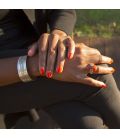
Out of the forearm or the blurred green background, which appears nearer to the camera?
the forearm

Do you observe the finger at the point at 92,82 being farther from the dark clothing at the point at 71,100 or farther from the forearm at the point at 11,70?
the forearm at the point at 11,70

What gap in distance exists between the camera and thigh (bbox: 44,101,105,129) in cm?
125

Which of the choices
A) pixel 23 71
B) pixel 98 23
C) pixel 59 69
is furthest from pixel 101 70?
pixel 98 23

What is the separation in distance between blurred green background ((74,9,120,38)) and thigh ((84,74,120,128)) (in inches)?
97.2

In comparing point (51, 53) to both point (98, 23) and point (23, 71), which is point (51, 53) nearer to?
point (23, 71)

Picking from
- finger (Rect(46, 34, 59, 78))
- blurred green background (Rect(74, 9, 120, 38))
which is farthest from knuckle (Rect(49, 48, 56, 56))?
blurred green background (Rect(74, 9, 120, 38))

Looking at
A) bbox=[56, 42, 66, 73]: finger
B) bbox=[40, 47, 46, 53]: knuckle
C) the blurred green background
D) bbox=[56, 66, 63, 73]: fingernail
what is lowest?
the blurred green background

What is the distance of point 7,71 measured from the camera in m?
1.28

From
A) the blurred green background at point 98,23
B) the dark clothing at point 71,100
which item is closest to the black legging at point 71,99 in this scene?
the dark clothing at point 71,100

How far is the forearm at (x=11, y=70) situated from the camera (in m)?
1.26

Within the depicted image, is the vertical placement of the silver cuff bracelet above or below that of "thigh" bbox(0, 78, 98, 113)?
above

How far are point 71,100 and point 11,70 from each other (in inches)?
9.3

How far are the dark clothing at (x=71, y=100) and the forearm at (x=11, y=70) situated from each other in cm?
3

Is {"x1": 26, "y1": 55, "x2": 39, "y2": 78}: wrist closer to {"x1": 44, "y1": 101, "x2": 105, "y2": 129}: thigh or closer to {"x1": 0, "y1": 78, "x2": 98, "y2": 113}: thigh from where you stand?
{"x1": 0, "y1": 78, "x2": 98, "y2": 113}: thigh
